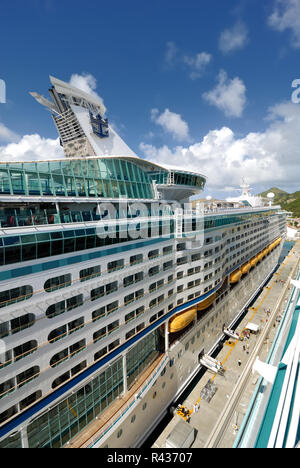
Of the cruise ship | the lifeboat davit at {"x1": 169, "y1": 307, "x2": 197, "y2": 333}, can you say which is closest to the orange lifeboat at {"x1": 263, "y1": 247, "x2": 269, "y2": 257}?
the cruise ship

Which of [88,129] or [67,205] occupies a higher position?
[88,129]

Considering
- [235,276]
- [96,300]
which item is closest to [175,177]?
[235,276]

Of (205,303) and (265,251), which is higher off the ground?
(265,251)

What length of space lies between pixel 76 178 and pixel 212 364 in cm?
2827

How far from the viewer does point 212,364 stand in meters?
26.9

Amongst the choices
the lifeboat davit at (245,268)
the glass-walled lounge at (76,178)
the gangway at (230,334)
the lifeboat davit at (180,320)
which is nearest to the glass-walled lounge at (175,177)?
the glass-walled lounge at (76,178)

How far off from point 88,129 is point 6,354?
3224 centimetres

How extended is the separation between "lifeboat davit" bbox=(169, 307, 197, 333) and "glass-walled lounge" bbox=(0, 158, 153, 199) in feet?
49.6

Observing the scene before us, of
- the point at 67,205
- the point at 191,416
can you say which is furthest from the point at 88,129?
the point at 191,416

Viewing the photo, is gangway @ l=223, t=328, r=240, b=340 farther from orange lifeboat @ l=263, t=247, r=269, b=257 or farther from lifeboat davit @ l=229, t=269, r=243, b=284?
orange lifeboat @ l=263, t=247, r=269, b=257

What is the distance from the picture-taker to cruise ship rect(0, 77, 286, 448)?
471 inches

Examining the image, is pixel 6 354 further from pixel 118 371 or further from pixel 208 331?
pixel 208 331

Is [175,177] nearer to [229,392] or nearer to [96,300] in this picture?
[96,300]
